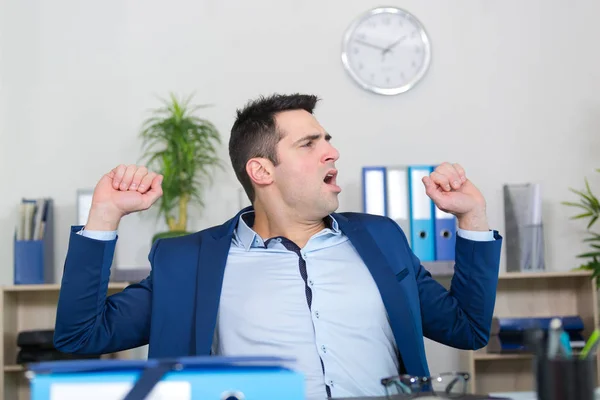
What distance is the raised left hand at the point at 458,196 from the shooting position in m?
1.76

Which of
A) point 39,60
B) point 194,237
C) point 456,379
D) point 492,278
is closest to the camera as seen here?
point 456,379

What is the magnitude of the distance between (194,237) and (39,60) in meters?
2.06

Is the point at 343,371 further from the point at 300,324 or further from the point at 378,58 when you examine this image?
the point at 378,58

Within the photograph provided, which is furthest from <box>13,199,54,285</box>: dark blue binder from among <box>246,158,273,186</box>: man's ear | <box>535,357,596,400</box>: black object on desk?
<box>535,357,596,400</box>: black object on desk

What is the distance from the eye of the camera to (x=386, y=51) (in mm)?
3730

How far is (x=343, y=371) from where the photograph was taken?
6.11 feet

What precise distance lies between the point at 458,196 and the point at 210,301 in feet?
2.00

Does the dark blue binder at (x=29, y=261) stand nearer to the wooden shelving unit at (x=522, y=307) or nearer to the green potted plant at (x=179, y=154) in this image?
the green potted plant at (x=179, y=154)

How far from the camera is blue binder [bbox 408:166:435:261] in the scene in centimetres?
334

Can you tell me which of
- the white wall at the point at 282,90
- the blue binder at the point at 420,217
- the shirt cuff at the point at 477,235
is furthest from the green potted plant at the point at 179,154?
the shirt cuff at the point at 477,235

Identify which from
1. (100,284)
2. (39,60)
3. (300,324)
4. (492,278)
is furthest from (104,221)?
(39,60)

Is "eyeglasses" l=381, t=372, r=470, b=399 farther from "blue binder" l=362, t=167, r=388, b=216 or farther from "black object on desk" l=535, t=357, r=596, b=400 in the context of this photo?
"blue binder" l=362, t=167, r=388, b=216

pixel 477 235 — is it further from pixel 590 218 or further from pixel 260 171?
pixel 590 218

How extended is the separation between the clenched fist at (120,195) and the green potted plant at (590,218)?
225 centimetres
